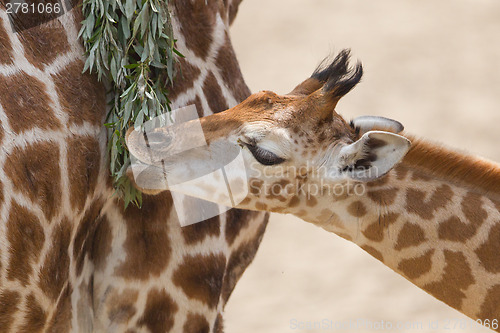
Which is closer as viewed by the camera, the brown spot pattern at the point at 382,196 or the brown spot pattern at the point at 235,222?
the brown spot pattern at the point at 382,196

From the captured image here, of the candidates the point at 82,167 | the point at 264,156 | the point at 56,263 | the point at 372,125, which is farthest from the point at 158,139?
the point at 372,125

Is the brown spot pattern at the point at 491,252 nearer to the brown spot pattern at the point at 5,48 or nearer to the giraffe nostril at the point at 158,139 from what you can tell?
the giraffe nostril at the point at 158,139

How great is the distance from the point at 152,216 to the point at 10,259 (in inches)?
31.8

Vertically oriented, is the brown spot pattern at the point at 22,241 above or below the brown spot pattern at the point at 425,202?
above

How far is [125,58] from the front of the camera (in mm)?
3479

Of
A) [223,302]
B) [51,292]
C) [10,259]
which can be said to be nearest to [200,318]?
[223,302]

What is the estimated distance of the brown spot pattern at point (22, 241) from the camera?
3139 millimetres

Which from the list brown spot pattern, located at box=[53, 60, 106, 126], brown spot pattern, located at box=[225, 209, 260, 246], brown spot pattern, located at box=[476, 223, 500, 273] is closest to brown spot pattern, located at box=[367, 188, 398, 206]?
brown spot pattern, located at box=[476, 223, 500, 273]

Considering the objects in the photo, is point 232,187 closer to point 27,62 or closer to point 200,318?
point 200,318

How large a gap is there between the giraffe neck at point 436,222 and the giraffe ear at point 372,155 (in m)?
0.20

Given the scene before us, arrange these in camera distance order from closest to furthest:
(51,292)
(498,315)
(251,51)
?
(51,292) < (498,315) < (251,51)

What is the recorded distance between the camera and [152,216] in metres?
3.70

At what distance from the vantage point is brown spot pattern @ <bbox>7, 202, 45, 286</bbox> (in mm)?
3139

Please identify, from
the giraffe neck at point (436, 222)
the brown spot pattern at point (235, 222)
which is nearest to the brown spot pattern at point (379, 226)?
the giraffe neck at point (436, 222)
